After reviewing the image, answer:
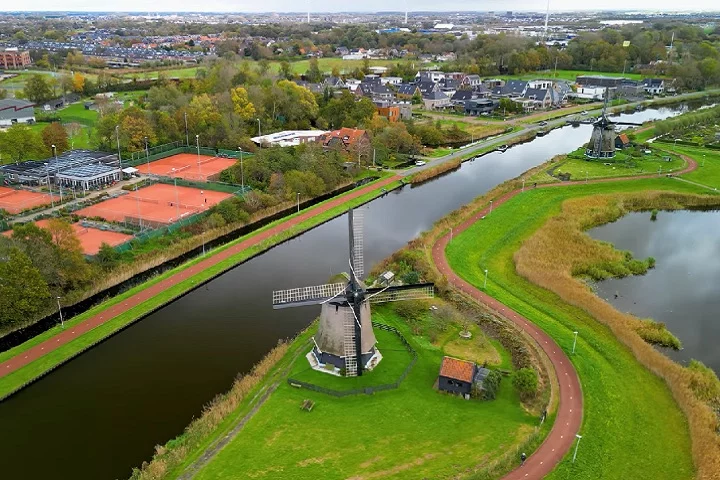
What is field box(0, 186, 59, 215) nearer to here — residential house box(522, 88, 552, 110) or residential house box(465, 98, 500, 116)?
residential house box(465, 98, 500, 116)

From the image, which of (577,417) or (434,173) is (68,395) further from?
(434,173)

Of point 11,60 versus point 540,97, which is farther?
point 11,60

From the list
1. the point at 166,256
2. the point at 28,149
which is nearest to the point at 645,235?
the point at 166,256

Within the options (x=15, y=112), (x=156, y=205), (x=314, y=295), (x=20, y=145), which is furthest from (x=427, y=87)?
(x=314, y=295)

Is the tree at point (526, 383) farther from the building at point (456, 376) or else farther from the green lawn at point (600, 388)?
the green lawn at point (600, 388)

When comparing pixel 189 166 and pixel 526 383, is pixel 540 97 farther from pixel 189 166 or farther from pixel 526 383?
pixel 526 383

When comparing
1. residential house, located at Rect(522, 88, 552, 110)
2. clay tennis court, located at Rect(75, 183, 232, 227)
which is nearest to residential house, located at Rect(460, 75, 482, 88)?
residential house, located at Rect(522, 88, 552, 110)
